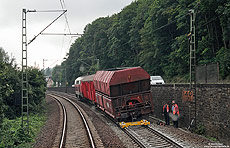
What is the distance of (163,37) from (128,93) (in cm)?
2885

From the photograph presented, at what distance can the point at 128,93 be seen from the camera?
16859mm

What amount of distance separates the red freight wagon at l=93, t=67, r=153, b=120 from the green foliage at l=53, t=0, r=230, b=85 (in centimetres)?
544

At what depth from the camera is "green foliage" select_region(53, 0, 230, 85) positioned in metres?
30.5

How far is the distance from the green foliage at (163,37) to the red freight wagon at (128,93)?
544 centimetres

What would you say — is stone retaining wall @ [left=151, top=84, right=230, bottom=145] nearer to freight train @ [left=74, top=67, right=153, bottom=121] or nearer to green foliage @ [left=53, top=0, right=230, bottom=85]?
freight train @ [left=74, top=67, right=153, bottom=121]

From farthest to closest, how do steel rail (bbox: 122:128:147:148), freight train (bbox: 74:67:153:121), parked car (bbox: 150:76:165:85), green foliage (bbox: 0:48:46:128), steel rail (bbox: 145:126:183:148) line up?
parked car (bbox: 150:76:165:85), green foliage (bbox: 0:48:46:128), freight train (bbox: 74:67:153:121), steel rail (bbox: 122:128:147:148), steel rail (bbox: 145:126:183:148)

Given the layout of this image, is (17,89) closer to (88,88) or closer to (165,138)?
(88,88)

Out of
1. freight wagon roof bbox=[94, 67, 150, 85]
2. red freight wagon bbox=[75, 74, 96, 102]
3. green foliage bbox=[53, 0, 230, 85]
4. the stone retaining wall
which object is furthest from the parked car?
freight wagon roof bbox=[94, 67, 150, 85]

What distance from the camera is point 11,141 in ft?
46.7

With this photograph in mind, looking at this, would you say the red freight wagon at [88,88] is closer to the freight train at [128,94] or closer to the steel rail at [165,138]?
the freight train at [128,94]

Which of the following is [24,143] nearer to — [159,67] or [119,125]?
[119,125]

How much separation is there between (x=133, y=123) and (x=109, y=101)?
6.68ft

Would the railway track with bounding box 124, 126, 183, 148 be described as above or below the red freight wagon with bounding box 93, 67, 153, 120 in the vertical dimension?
below

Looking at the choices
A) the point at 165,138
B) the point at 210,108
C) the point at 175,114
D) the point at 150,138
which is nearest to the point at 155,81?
the point at 175,114
